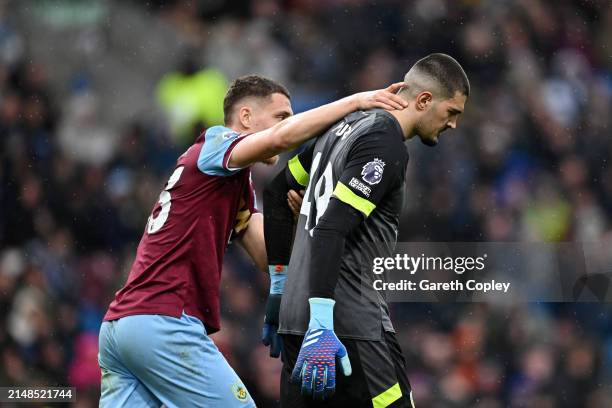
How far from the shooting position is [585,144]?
9023mm

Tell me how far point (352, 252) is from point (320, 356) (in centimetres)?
43

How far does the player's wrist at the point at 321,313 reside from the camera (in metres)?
3.17

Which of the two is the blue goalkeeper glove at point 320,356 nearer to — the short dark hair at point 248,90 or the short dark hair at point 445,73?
the short dark hair at point 445,73

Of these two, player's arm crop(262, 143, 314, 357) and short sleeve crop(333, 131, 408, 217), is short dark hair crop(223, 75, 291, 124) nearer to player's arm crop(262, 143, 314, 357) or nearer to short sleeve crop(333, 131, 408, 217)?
player's arm crop(262, 143, 314, 357)

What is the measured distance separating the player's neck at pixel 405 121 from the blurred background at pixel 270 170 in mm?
4174

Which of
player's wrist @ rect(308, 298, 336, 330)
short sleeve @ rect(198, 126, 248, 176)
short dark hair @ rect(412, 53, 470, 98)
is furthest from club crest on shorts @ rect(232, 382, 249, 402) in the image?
short dark hair @ rect(412, 53, 470, 98)

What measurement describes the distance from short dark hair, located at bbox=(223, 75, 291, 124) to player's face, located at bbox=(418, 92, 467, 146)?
0.96 metres

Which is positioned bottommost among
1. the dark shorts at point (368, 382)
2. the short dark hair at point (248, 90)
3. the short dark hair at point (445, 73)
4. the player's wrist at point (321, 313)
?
the dark shorts at point (368, 382)

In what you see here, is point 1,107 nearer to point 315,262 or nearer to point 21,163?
point 21,163

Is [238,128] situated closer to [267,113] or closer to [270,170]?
[267,113]

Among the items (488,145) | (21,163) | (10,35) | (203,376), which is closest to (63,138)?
(21,163)

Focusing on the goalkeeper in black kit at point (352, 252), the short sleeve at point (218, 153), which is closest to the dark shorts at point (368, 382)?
the goalkeeper in black kit at point (352, 252)

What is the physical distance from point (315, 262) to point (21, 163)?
19.4 feet

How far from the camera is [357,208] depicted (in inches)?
127
